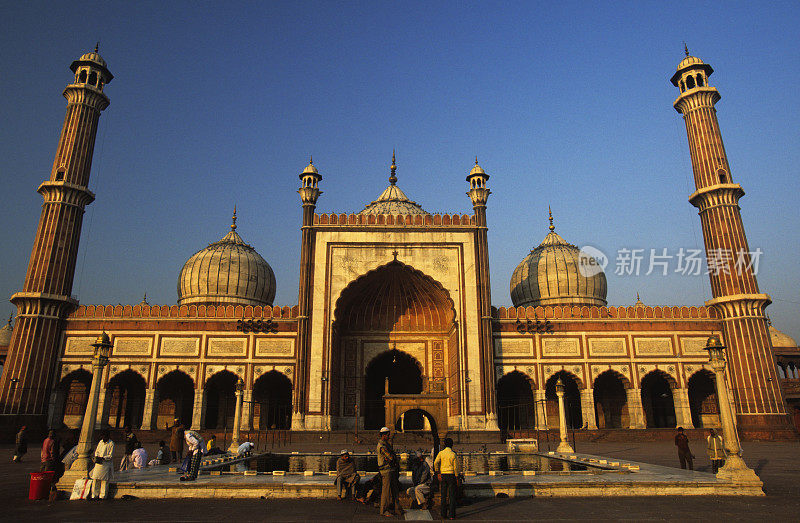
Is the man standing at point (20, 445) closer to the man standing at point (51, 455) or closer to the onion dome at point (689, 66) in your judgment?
the man standing at point (51, 455)

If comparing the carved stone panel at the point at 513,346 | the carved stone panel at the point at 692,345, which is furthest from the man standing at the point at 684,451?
the carved stone panel at the point at 692,345

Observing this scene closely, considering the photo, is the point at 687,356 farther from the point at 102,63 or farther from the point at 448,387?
the point at 102,63

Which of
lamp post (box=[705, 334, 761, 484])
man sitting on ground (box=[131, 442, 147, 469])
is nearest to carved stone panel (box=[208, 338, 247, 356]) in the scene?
man sitting on ground (box=[131, 442, 147, 469])

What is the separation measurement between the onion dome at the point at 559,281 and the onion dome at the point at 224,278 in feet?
55.1

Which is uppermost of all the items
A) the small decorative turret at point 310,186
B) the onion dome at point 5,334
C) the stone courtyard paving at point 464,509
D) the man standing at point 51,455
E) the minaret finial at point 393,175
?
the minaret finial at point 393,175

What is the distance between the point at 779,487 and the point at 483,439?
45.9 ft

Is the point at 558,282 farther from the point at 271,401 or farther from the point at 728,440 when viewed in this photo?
the point at 728,440

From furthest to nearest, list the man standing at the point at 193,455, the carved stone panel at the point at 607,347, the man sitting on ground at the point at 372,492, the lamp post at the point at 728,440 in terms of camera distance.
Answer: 1. the carved stone panel at the point at 607,347
2. the man standing at the point at 193,455
3. the lamp post at the point at 728,440
4. the man sitting on ground at the point at 372,492

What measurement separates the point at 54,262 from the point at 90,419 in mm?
18700

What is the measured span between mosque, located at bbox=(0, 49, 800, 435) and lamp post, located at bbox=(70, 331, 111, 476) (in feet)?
43.8

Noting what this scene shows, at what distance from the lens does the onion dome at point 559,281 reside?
3303 centimetres

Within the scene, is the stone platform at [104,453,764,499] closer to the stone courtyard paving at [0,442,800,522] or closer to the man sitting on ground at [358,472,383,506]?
the stone courtyard paving at [0,442,800,522]

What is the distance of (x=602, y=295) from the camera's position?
111 ft

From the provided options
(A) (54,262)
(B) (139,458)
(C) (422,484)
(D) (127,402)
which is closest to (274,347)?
(D) (127,402)
